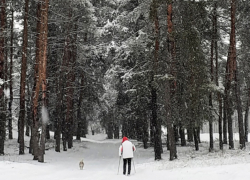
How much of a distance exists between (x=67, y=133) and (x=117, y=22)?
963 centimetres

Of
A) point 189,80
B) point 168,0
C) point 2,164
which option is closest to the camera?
point 2,164

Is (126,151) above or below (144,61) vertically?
below

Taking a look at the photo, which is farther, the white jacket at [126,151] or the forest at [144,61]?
the forest at [144,61]

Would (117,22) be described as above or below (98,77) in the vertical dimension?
above

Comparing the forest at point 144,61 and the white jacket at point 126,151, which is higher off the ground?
the forest at point 144,61

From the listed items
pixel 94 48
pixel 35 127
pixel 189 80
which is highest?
pixel 94 48

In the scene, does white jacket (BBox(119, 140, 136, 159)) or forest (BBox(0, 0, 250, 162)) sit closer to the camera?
white jacket (BBox(119, 140, 136, 159))

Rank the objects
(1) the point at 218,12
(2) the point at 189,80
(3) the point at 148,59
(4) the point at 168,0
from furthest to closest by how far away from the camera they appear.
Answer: (1) the point at 218,12 < (3) the point at 148,59 < (2) the point at 189,80 < (4) the point at 168,0

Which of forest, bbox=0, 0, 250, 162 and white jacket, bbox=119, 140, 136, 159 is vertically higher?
forest, bbox=0, 0, 250, 162

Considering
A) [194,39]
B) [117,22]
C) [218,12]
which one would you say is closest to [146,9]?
[194,39]

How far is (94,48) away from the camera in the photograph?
22.3 m

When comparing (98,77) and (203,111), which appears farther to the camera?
(98,77)

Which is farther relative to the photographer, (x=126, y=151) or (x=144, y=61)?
(x=144, y=61)

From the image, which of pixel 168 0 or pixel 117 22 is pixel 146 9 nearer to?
pixel 168 0
